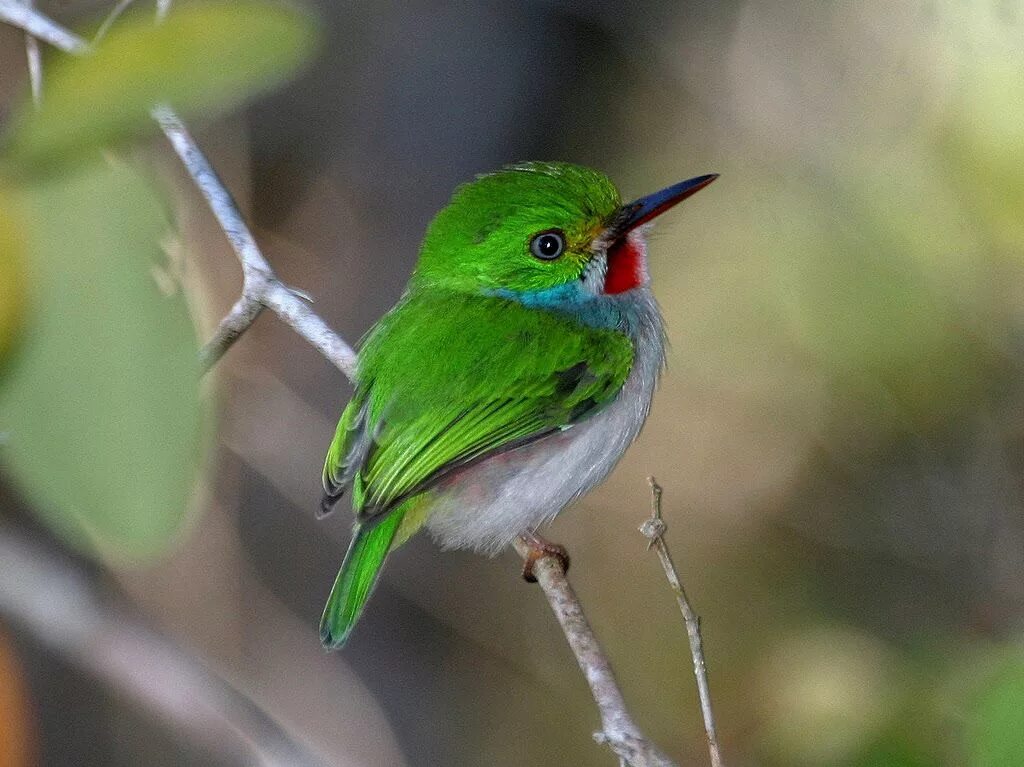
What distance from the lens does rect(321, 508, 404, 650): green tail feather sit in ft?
8.93

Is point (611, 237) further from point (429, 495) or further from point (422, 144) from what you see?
point (422, 144)

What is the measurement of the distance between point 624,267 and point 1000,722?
183 centimetres

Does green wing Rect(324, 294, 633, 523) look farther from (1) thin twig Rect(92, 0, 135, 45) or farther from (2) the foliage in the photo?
(2) the foliage

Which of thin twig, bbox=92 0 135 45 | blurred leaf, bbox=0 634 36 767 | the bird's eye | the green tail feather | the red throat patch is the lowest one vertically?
blurred leaf, bbox=0 634 36 767

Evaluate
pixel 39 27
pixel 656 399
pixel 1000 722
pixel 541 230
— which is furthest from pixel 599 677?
pixel 656 399

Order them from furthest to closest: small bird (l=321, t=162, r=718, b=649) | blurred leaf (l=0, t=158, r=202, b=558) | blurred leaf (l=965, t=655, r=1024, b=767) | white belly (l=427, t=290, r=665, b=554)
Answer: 1. white belly (l=427, t=290, r=665, b=554)
2. small bird (l=321, t=162, r=718, b=649)
3. blurred leaf (l=965, t=655, r=1024, b=767)
4. blurred leaf (l=0, t=158, r=202, b=558)

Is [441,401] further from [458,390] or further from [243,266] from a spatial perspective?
[243,266]

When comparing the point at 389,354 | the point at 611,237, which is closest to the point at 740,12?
the point at 611,237

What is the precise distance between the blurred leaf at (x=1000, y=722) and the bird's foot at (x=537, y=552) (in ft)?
4.57

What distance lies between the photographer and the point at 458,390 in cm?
288

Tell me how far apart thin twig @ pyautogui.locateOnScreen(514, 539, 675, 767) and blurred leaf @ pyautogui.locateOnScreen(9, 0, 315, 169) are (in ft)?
4.59

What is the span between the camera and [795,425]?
197 inches

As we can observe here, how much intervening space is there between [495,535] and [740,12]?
285 centimetres

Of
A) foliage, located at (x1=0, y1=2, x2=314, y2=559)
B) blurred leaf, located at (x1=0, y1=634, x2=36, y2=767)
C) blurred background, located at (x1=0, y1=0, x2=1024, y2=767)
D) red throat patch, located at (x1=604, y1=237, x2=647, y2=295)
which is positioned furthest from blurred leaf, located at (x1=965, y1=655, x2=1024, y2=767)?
blurred leaf, located at (x1=0, y1=634, x2=36, y2=767)
